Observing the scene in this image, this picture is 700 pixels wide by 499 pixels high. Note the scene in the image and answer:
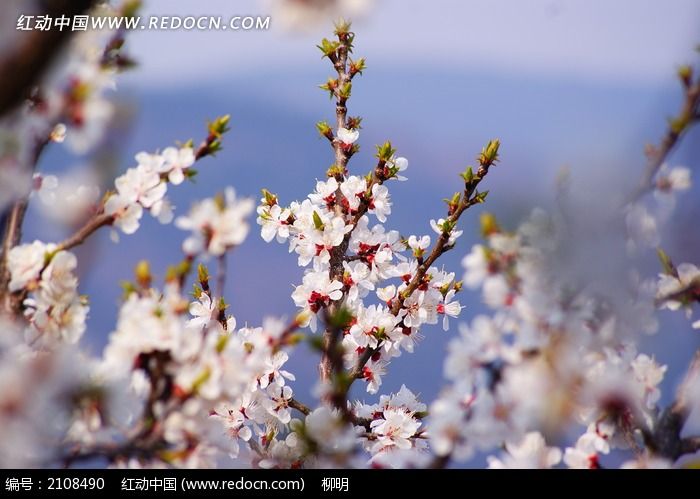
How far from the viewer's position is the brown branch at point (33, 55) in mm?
920

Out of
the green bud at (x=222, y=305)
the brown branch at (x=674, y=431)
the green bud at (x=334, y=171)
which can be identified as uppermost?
the green bud at (x=334, y=171)

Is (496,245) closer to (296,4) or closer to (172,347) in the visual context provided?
(172,347)

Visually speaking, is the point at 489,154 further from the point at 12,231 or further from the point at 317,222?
the point at 12,231

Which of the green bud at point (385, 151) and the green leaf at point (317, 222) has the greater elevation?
the green bud at point (385, 151)

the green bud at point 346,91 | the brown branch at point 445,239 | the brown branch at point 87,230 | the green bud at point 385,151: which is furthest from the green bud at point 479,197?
the brown branch at point 87,230

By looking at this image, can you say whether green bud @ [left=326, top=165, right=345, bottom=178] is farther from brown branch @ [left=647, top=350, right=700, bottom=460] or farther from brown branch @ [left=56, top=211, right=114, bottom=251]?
brown branch @ [left=647, top=350, right=700, bottom=460]

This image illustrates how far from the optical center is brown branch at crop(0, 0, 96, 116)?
92cm

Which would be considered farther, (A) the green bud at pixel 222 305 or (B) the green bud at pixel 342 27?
(B) the green bud at pixel 342 27

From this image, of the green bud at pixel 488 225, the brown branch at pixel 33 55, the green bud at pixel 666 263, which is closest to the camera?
the brown branch at pixel 33 55

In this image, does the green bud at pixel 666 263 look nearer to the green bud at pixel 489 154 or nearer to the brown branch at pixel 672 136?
the brown branch at pixel 672 136
